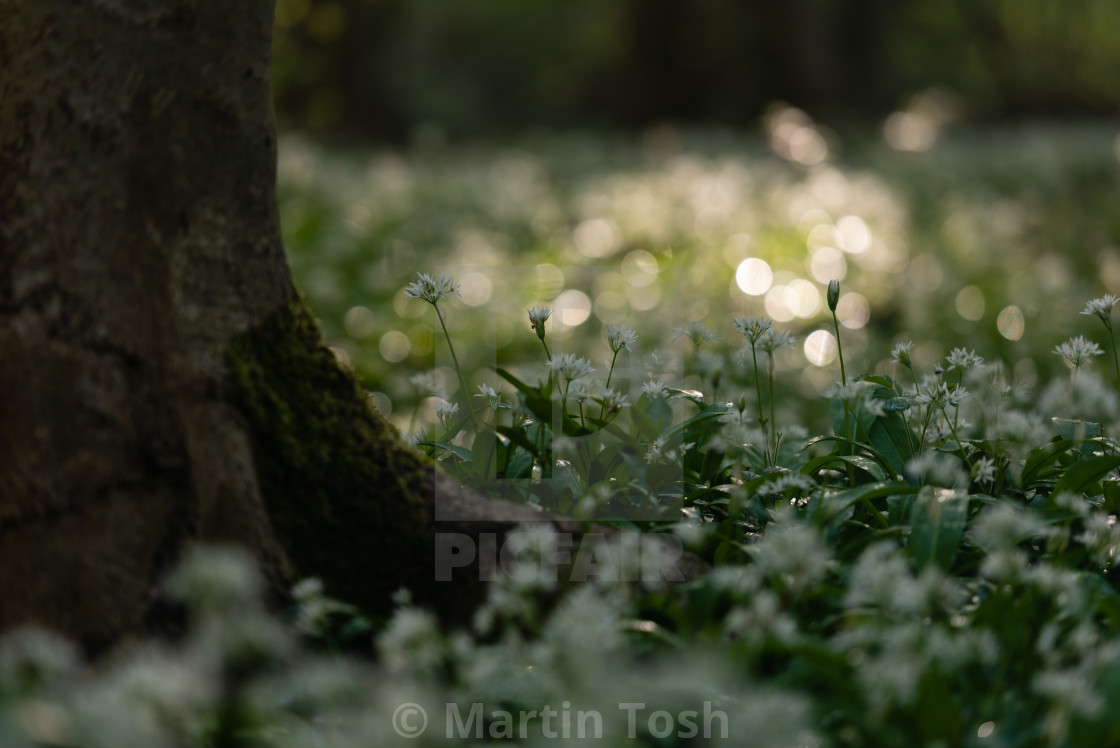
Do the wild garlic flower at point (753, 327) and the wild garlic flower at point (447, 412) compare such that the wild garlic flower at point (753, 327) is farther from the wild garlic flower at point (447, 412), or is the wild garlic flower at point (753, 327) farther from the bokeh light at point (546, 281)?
the bokeh light at point (546, 281)

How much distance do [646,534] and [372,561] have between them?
57cm

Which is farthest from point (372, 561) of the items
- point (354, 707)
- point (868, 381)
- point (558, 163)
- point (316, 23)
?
point (316, 23)

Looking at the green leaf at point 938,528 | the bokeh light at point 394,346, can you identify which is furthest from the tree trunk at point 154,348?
the bokeh light at point 394,346

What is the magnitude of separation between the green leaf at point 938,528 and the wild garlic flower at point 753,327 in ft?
1.62

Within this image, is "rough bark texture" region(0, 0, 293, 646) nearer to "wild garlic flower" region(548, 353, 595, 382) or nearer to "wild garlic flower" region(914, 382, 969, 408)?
"wild garlic flower" region(548, 353, 595, 382)

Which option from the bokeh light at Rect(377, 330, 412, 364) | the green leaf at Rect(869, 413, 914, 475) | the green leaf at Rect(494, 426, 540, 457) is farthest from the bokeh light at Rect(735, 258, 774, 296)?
the green leaf at Rect(494, 426, 540, 457)

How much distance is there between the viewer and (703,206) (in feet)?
26.2

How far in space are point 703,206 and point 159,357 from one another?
6.45 metres

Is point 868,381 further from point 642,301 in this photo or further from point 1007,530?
point 642,301

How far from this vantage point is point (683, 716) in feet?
5.27

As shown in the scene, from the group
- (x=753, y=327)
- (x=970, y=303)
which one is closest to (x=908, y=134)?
(x=970, y=303)

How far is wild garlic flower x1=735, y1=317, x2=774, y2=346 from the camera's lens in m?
2.27

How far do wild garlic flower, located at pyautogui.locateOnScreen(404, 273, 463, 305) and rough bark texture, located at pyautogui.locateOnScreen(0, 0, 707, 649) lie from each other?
283 millimetres

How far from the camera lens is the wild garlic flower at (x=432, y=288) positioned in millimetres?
2127
